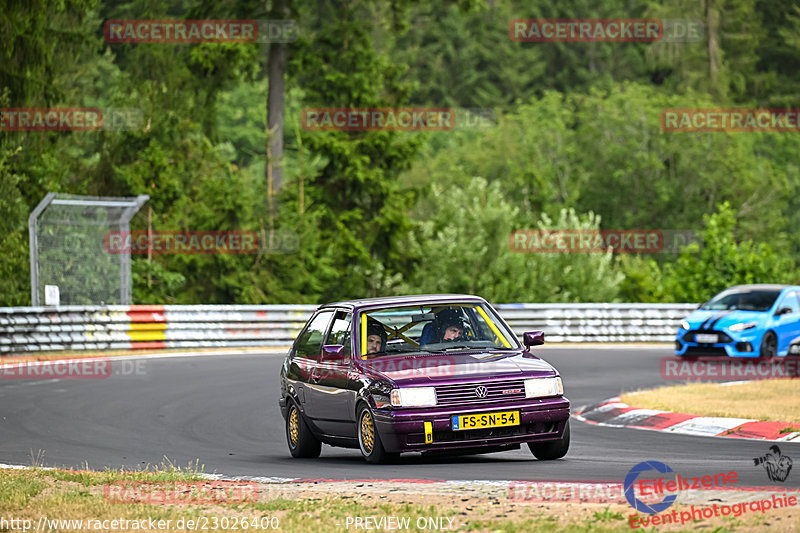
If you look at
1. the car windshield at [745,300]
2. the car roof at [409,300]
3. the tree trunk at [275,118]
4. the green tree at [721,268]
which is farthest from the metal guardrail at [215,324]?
the car roof at [409,300]

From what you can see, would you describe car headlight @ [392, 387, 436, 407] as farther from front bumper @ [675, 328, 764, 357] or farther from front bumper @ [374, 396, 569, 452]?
front bumper @ [675, 328, 764, 357]

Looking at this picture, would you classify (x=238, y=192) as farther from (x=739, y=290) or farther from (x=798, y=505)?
(x=798, y=505)

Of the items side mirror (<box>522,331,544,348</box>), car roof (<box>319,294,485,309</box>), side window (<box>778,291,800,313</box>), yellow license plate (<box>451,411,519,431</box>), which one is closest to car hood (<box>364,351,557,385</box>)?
yellow license plate (<box>451,411,519,431</box>)

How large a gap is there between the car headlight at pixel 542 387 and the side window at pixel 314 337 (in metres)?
2.46

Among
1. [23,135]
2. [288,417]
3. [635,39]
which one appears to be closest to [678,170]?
[635,39]

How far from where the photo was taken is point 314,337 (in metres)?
12.8

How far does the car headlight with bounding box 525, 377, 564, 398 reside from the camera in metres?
10.8

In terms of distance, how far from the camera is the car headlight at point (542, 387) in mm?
10836

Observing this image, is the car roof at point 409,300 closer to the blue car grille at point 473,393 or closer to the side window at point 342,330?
the side window at point 342,330

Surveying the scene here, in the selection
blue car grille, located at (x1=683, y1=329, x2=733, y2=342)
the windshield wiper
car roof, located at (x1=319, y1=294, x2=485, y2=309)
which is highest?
car roof, located at (x1=319, y1=294, x2=485, y2=309)

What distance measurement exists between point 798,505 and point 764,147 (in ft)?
232

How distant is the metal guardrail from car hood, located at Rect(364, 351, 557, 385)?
15357 mm

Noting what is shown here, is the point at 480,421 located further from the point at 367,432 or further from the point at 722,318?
the point at 722,318

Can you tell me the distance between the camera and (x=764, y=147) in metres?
75.2
